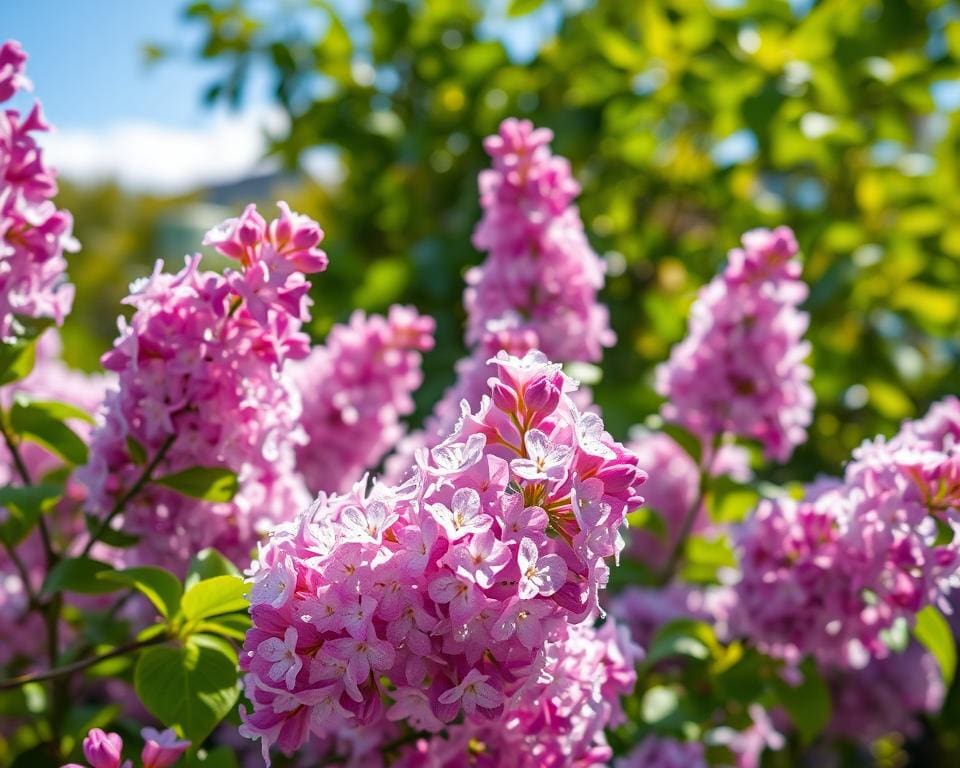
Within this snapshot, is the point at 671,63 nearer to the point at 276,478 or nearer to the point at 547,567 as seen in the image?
the point at 276,478

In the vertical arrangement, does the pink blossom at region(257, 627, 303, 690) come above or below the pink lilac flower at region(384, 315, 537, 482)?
above

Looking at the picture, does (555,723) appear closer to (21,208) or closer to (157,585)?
(157,585)

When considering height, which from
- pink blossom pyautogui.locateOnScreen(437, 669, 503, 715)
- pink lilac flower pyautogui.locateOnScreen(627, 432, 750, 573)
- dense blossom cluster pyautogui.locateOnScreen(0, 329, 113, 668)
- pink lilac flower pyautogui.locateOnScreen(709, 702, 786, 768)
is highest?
pink blossom pyautogui.locateOnScreen(437, 669, 503, 715)

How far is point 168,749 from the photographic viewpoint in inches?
31.8

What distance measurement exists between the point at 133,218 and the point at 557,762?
80.2ft

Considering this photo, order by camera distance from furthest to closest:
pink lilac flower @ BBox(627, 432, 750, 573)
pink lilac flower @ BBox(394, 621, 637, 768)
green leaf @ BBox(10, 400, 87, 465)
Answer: pink lilac flower @ BBox(627, 432, 750, 573) → green leaf @ BBox(10, 400, 87, 465) → pink lilac flower @ BBox(394, 621, 637, 768)

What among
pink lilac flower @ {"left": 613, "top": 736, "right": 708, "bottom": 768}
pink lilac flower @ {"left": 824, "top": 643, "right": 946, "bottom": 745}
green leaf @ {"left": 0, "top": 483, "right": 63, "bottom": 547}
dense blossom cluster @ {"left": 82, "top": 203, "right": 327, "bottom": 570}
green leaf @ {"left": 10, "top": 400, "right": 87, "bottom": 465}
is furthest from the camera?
pink lilac flower @ {"left": 824, "top": 643, "right": 946, "bottom": 745}

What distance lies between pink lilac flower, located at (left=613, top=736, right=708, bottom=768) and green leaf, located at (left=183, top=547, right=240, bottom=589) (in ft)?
2.04

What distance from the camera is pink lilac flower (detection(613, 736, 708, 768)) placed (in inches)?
54.4

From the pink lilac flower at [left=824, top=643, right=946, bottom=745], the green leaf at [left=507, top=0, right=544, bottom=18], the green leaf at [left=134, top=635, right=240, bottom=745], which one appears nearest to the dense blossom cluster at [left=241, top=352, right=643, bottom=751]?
the green leaf at [left=134, top=635, right=240, bottom=745]

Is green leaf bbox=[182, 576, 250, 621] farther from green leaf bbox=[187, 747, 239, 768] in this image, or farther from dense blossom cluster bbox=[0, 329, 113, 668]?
dense blossom cluster bbox=[0, 329, 113, 668]

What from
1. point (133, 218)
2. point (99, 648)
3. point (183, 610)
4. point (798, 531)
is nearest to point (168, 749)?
point (183, 610)

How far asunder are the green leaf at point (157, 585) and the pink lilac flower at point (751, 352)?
33.2 inches

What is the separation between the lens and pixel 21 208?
3.73ft
